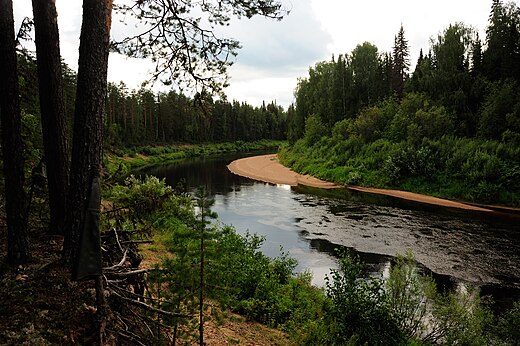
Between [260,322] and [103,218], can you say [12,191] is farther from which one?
[260,322]

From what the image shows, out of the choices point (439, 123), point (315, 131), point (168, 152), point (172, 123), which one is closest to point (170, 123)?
point (172, 123)

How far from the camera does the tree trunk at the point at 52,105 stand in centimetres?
557

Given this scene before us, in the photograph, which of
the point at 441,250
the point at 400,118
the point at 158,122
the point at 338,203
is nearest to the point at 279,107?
the point at 158,122

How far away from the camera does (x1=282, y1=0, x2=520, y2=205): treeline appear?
1059 inches

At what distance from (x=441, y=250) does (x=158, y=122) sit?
6402cm

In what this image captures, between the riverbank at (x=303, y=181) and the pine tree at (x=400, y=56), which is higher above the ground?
the pine tree at (x=400, y=56)

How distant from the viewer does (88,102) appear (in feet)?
14.3

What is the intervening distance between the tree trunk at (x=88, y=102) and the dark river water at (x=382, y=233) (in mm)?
9973

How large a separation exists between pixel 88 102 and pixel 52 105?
2070 mm

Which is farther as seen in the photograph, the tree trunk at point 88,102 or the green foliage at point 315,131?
the green foliage at point 315,131

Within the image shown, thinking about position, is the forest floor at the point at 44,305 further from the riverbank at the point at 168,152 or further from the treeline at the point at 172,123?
the riverbank at the point at 168,152

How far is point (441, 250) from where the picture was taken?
16031mm

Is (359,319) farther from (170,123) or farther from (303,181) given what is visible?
(170,123)

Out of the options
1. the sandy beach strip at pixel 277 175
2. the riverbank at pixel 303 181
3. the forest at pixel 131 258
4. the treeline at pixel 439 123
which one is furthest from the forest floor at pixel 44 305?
the sandy beach strip at pixel 277 175
